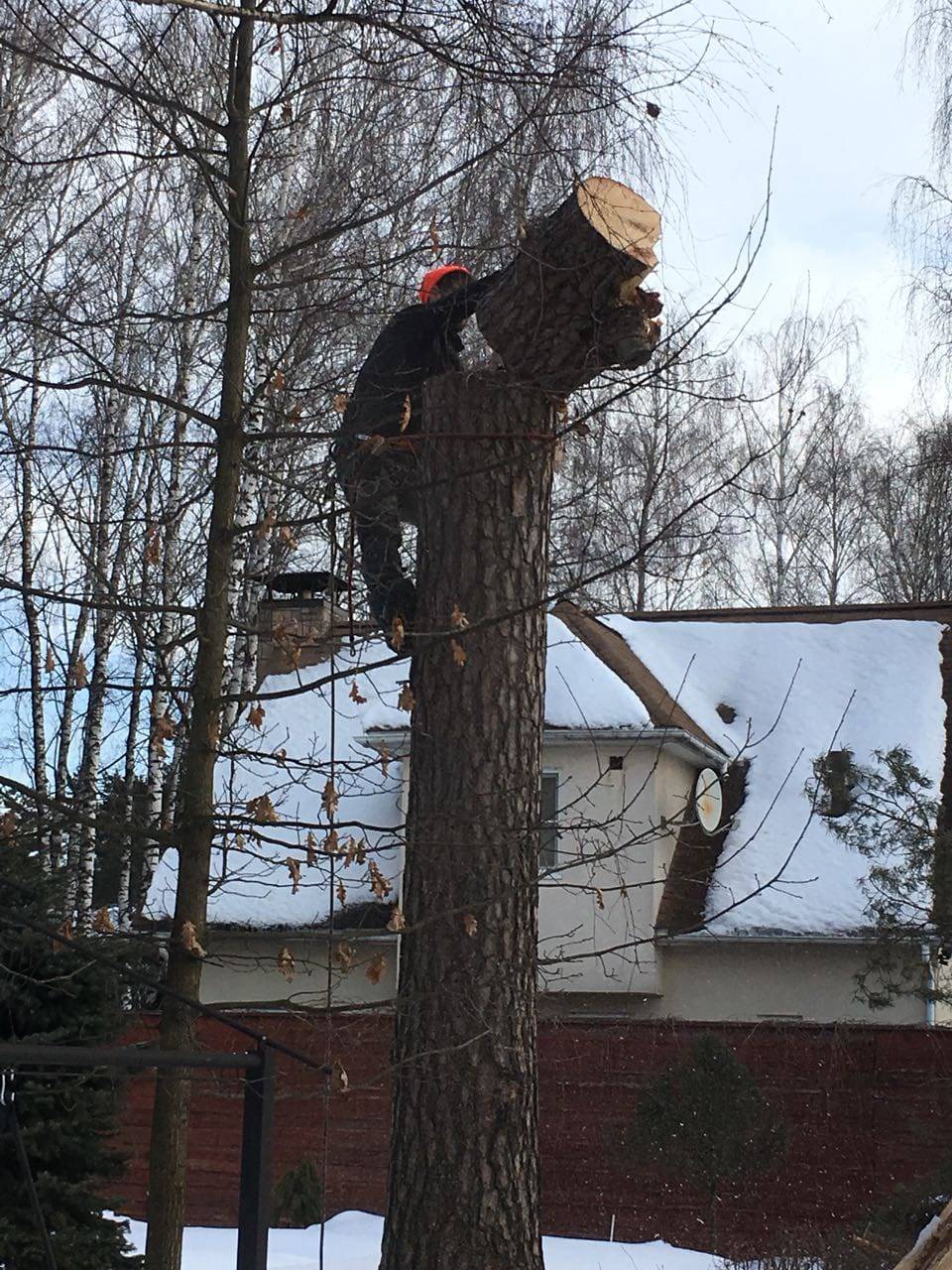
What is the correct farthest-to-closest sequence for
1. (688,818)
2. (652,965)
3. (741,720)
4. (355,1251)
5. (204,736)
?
(741,720) → (652,965) → (688,818) → (355,1251) → (204,736)

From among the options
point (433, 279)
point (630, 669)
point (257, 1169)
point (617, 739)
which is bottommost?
point (257, 1169)

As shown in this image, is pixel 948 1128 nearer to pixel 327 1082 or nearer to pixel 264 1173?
pixel 327 1082

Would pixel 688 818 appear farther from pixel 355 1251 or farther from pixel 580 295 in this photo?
pixel 580 295

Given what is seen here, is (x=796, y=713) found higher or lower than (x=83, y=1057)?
higher

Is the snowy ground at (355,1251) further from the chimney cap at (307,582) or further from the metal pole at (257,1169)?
the metal pole at (257,1169)

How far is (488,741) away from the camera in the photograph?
4.98 m

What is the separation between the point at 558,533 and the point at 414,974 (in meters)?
6.25

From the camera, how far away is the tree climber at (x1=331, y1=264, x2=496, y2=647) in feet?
17.2

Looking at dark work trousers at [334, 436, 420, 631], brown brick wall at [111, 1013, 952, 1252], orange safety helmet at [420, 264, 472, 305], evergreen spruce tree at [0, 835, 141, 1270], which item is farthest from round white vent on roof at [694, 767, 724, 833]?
orange safety helmet at [420, 264, 472, 305]

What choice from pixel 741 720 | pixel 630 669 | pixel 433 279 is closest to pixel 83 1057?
pixel 433 279

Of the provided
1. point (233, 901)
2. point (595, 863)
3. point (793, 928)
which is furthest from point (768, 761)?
point (595, 863)

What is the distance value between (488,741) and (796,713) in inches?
514

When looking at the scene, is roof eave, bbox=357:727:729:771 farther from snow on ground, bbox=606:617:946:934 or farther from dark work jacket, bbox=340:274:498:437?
dark work jacket, bbox=340:274:498:437

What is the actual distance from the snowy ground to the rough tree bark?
5.17 metres
